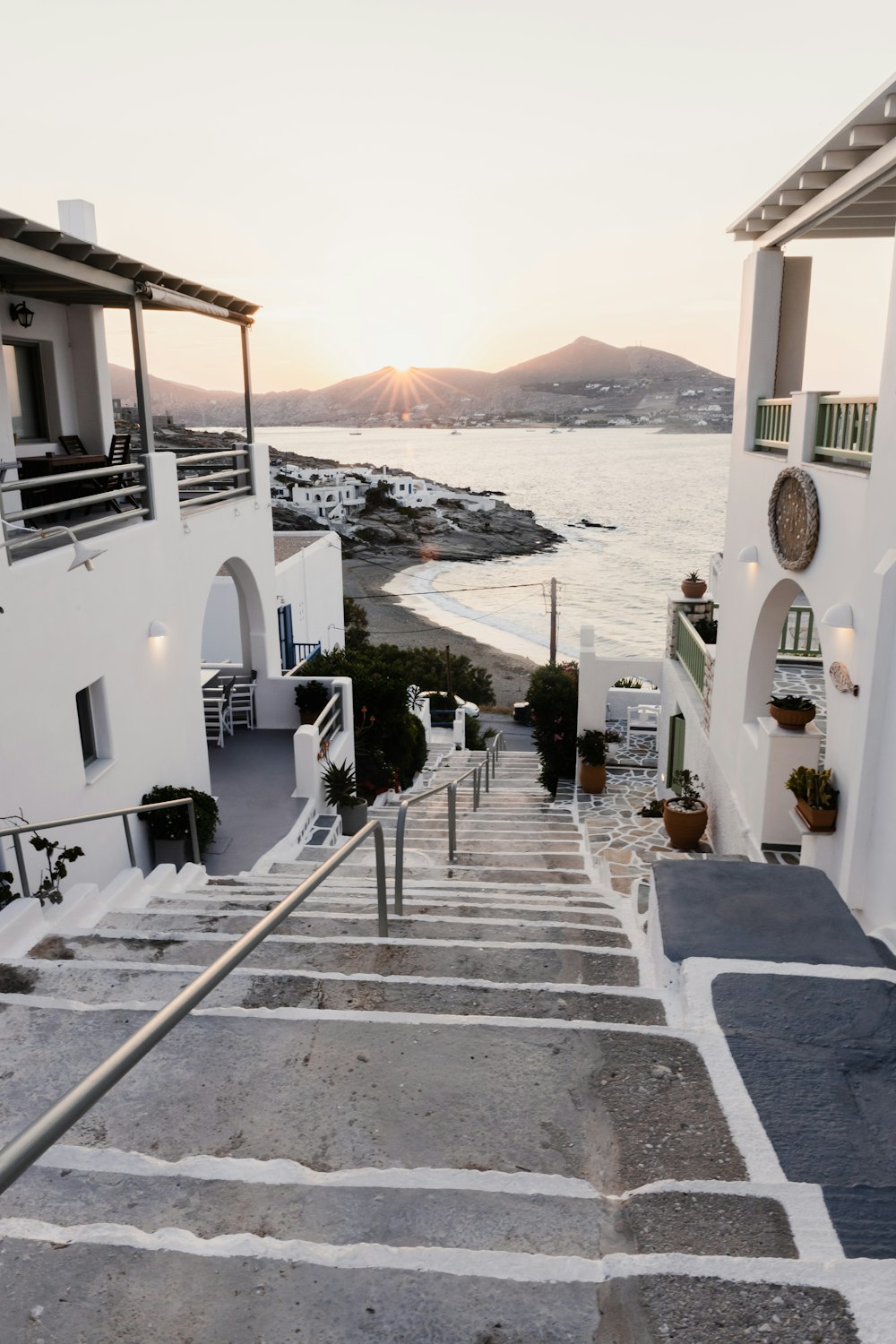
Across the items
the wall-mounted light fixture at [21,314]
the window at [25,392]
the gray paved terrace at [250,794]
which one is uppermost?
the wall-mounted light fixture at [21,314]

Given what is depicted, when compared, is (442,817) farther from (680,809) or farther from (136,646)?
(136,646)

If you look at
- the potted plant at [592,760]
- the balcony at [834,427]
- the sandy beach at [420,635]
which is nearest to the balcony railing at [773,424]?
the balcony at [834,427]

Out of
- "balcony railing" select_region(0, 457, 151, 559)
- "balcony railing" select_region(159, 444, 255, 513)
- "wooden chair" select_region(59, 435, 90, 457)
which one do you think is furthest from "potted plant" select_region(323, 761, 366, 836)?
"wooden chair" select_region(59, 435, 90, 457)

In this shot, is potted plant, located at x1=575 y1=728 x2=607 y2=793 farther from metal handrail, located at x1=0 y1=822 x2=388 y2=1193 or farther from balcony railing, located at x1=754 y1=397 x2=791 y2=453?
metal handrail, located at x1=0 y1=822 x2=388 y2=1193

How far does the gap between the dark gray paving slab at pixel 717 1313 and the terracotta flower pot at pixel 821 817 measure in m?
4.98

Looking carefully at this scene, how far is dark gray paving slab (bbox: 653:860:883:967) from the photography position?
4.21m

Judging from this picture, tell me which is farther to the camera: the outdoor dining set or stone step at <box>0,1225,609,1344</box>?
the outdoor dining set

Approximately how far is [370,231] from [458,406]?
105 meters

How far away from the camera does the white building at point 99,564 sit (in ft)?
22.7

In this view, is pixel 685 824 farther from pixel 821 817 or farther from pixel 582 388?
pixel 582 388

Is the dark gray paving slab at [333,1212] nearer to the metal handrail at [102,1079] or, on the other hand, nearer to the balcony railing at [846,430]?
the metal handrail at [102,1079]

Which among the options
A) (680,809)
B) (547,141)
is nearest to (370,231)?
(547,141)

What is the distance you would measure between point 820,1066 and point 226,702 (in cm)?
1118

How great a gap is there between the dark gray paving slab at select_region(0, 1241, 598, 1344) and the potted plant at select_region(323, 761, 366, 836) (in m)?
9.39
